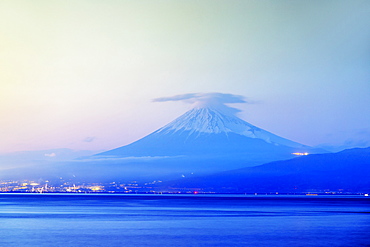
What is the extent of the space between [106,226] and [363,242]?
106 feet

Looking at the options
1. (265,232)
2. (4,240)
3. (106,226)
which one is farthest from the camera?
(106,226)

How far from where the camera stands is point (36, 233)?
225ft

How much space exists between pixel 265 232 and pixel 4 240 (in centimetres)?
2754

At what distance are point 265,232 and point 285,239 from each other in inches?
367

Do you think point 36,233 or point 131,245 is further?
point 36,233

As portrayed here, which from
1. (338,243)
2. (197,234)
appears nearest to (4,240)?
(197,234)

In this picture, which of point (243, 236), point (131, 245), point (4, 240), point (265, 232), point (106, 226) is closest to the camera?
point (131, 245)

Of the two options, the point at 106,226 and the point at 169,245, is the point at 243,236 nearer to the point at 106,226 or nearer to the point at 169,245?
the point at 169,245

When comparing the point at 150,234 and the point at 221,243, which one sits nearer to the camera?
the point at 221,243

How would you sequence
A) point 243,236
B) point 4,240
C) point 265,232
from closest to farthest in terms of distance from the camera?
point 4,240 → point 243,236 → point 265,232

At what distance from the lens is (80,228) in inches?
2943

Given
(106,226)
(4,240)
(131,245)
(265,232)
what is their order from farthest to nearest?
(106,226) < (265,232) < (4,240) < (131,245)

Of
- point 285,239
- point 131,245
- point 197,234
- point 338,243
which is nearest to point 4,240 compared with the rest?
point 131,245

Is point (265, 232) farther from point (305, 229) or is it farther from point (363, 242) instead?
point (363, 242)
